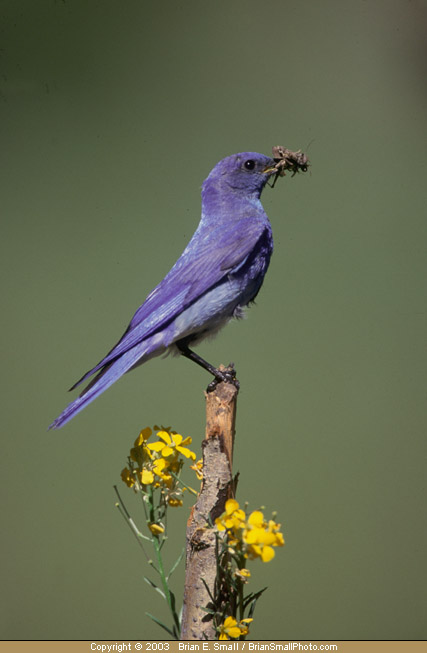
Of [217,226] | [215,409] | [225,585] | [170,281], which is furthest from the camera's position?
[217,226]

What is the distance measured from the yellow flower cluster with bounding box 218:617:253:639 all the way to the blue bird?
59 centimetres

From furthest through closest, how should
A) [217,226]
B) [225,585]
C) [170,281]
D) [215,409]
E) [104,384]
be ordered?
[217,226]
[170,281]
[104,384]
[215,409]
[225,585]

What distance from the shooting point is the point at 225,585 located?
1.14 metres

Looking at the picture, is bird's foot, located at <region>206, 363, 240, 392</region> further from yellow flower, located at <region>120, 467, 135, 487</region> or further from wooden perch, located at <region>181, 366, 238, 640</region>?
yellow flower, located at <region>120, 467, 135, 487</region>

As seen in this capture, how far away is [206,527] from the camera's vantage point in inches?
45.4

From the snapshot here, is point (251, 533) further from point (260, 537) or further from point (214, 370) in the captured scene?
point (214, 370)

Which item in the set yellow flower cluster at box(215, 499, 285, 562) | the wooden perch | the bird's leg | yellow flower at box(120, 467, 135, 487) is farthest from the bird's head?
yellow flower cluster at box(215, 499, 285, 562)

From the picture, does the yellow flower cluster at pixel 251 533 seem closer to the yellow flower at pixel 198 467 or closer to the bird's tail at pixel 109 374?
the yellow flower at pixel 198 467

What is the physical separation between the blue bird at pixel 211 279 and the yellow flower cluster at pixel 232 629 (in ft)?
1.94

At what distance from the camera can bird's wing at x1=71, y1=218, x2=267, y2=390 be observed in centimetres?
163

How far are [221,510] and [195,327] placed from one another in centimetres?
62

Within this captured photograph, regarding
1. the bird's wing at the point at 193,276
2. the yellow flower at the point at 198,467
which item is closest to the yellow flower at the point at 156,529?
the yellow flower at the point at 198,467
